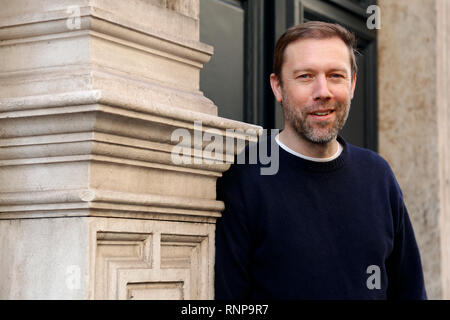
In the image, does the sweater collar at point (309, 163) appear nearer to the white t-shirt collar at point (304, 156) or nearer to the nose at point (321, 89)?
the white t-shirt collar at point (304, 156)

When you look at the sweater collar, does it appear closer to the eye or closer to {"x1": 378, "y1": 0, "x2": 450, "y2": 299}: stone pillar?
the eye

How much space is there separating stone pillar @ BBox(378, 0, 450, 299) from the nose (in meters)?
1.84

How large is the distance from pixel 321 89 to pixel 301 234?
343 millimetres

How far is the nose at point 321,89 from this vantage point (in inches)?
71.4

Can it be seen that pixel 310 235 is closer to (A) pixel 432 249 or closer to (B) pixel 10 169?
(B) pixel 10 169

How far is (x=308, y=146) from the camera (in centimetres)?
191

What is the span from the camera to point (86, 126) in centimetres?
144

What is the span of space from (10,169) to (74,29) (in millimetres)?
310

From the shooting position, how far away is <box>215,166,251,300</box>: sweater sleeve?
5.89 feet

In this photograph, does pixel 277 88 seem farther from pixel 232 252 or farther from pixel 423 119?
pixel 423 119

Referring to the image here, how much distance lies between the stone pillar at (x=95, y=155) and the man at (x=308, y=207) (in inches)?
4.8

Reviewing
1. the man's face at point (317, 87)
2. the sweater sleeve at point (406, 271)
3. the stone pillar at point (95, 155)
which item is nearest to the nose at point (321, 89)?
the man's face at point (317, 87)

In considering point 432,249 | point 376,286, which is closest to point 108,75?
point 376,286

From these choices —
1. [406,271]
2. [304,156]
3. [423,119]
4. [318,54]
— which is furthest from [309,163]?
[423,119]
